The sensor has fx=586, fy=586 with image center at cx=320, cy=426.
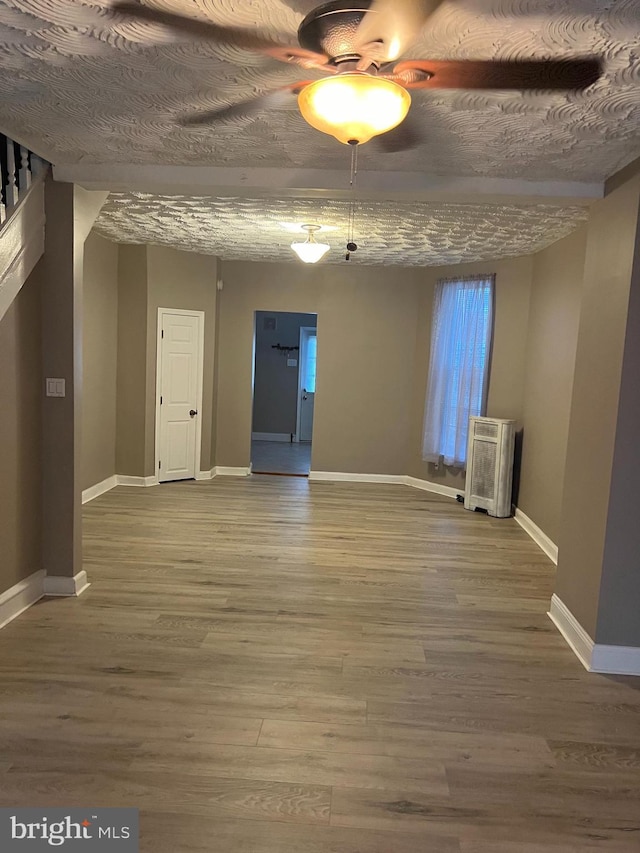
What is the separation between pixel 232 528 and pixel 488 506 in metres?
2.67

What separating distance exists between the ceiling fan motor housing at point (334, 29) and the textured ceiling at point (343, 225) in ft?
7.54

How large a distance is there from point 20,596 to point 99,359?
318 cm

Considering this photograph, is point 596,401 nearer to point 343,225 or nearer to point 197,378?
point 343,225

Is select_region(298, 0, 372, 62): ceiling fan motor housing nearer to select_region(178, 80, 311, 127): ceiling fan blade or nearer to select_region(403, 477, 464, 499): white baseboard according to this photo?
select_region(178, 80, 311, 127): ceiling fan blade

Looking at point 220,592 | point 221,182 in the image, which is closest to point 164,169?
point 221,182

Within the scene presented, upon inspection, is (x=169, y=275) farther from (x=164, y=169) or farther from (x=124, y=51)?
(x=124, y=51)

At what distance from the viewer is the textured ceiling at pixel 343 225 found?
4262 mm

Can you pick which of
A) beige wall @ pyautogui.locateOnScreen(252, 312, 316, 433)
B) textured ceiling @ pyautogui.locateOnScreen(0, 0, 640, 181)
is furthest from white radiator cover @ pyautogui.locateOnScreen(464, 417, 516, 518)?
beige wall @ pyautogui.locateOnScreen(252, 312, 316, 433)

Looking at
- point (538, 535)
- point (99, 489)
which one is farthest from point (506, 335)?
point (99, 489)

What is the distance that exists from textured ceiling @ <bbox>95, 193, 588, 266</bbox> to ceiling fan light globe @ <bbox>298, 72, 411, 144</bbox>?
7.29ft

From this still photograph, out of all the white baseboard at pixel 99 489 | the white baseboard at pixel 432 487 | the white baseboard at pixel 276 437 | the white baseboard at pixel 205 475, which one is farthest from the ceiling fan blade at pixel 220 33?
the white baseboard at pixel 276 437

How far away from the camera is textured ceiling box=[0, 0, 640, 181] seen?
1.79m

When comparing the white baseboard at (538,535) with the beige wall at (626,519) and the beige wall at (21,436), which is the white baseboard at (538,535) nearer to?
the beige wall at (626,519)

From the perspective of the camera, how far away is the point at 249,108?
243 cm
